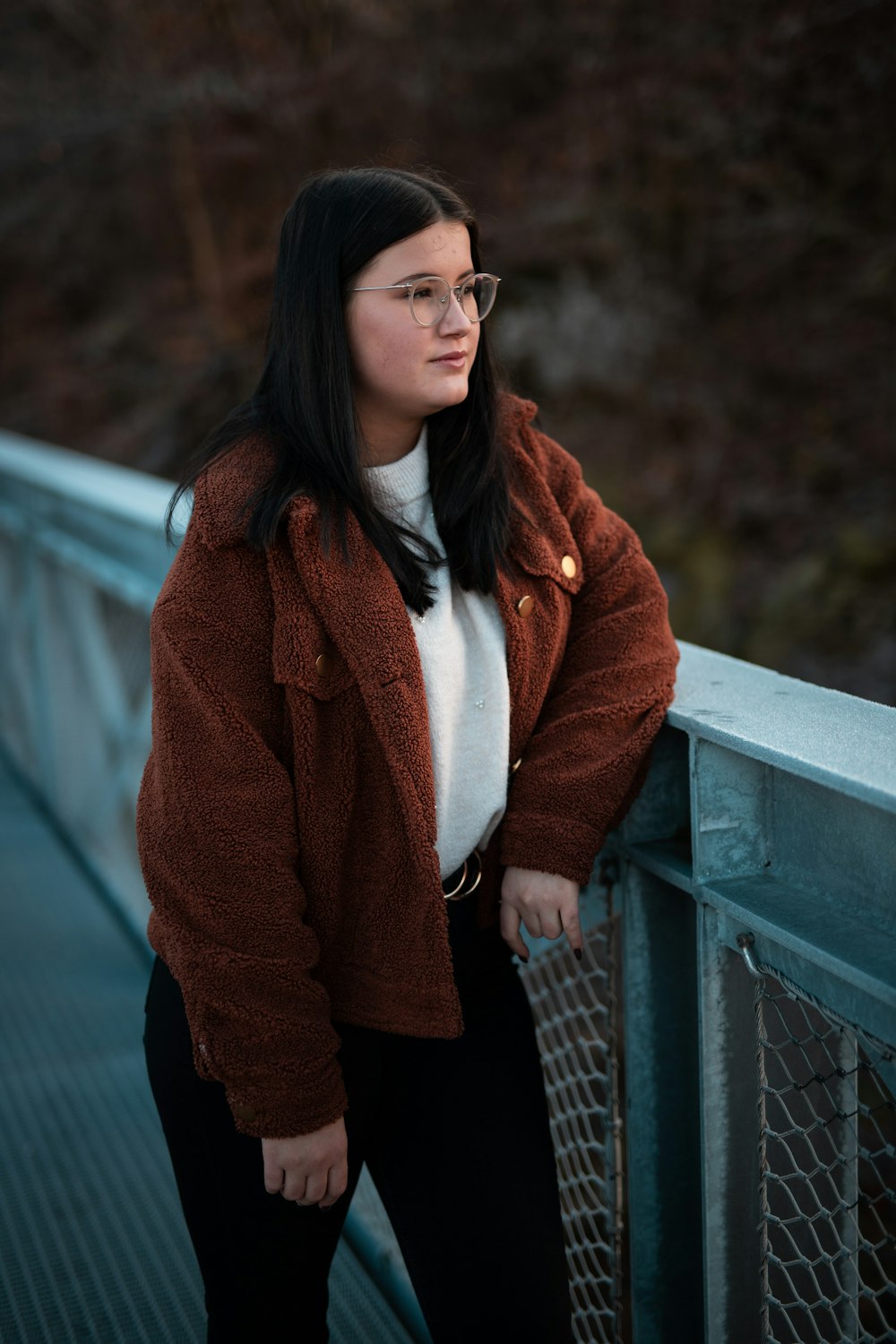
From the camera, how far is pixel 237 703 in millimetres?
1460

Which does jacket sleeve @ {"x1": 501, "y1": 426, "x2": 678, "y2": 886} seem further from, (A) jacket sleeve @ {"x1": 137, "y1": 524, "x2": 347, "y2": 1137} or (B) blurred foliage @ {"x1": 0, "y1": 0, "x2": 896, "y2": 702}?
(B) blurred foliage @ {"x1": 0, "y1": 0, "x2": 896, "y2": 702}

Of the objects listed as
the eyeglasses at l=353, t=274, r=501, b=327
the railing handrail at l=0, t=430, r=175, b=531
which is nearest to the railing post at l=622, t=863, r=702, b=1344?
the eyeglasses at l=353, t=274, r=501, b=327

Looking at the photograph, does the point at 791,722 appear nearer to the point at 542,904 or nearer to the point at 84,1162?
the point at 542,904

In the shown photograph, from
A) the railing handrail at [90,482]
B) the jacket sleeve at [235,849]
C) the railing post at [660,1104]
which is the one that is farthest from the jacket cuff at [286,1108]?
the railing handrail at [90,482]

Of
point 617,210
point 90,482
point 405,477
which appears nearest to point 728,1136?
point 405,477

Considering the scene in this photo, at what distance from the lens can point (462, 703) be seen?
1.63 metres

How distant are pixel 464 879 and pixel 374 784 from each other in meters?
0.22

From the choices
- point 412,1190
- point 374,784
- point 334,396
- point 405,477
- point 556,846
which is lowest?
point 412,1190

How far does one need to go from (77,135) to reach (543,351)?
4167mm

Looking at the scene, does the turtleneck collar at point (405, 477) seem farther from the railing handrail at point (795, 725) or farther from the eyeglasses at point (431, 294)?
the railing handrail at point (795, 725)

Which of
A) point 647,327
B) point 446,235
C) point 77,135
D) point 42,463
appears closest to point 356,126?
point 77,135

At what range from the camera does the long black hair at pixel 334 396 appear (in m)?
1.55

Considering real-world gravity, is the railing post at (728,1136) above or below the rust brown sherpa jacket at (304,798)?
below

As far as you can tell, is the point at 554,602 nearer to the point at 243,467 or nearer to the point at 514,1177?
the point at 243,467
